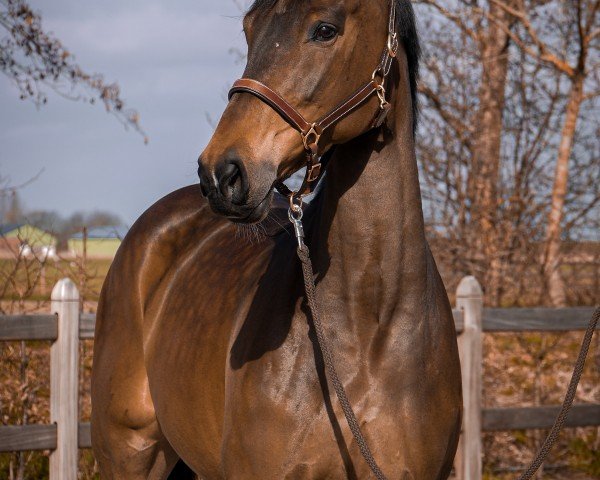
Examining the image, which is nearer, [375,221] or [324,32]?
[324,32]

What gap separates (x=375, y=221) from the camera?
2633mm

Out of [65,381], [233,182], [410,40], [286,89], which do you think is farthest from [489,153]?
[233,182]

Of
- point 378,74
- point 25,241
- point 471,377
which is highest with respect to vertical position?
point 378,74

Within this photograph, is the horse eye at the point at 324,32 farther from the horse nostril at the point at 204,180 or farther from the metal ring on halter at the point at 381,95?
the horse nostril at the point at 204,180

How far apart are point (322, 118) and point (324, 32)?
0.74 feet

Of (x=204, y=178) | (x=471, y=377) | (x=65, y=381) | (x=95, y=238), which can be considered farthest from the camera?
(x=95, y=238)

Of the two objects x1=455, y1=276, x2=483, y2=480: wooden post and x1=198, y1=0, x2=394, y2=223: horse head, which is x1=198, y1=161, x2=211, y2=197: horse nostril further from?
x1=455, y1=276, x2=483, y2=480: wooden post

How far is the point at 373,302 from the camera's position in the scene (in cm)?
264

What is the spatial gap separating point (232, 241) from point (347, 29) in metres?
1.53

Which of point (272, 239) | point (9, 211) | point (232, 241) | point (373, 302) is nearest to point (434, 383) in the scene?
point (373, 302)

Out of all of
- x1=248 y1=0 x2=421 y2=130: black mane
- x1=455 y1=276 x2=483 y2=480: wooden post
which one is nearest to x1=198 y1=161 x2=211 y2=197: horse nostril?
x1=248 y1=0 x2=421 y2=130: black mane

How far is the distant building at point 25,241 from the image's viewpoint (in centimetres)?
599

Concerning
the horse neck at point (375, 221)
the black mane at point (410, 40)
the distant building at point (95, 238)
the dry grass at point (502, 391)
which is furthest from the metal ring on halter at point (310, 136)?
the distant building at point (95, 238)

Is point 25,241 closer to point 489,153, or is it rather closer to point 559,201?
point 489,153
